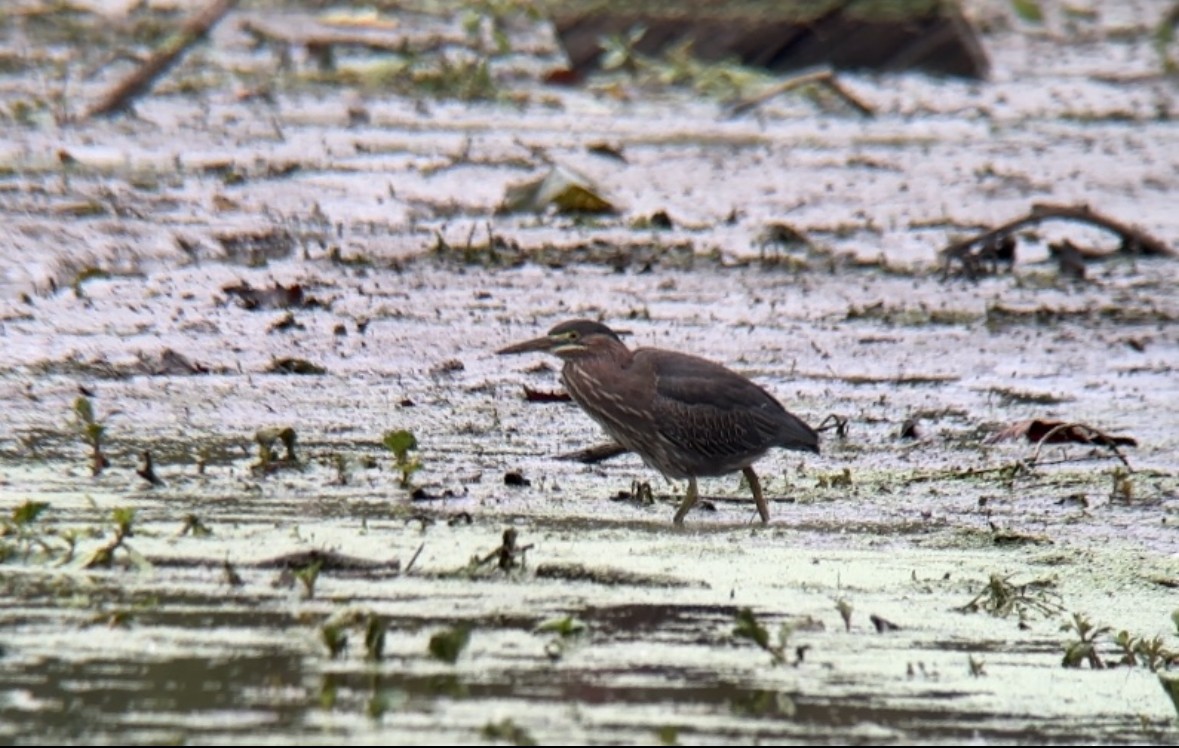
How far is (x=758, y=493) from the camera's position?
21.9 ft

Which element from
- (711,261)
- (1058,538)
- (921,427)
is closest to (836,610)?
(1058,538)

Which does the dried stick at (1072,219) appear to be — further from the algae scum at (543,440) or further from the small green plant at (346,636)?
the small green plant at (346,636)

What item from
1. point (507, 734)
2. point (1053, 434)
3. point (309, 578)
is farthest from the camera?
point (1053, 434)

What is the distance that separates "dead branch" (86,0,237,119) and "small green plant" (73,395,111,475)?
721 centimetres

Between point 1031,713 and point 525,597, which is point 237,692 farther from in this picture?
point 1031,713

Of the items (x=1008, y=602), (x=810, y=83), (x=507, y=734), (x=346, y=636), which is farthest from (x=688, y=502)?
(x=810, y=83)

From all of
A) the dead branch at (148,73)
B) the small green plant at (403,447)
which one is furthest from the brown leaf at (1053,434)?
the dead branch at (148,73)

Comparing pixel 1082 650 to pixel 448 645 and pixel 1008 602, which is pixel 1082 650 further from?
pixel 448 645

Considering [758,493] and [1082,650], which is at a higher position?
[758,493]

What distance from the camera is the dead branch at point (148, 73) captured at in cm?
1378

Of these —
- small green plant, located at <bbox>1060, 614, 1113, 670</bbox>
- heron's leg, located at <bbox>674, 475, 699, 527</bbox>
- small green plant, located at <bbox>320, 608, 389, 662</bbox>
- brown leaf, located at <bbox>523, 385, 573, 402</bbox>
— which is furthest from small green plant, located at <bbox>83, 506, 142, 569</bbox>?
brown leaf, located at <bbox>523, 385, 573, 402</bbox>

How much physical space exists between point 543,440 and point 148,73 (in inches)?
292

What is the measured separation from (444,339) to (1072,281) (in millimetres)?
3549

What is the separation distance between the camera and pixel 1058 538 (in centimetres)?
651
